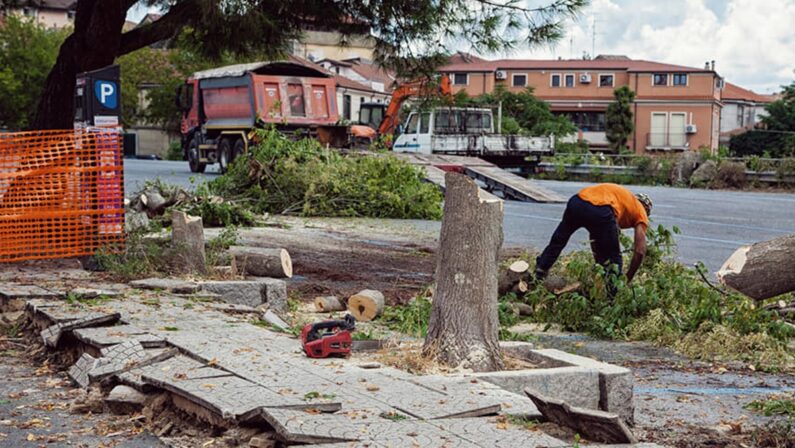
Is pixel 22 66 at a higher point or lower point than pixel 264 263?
higher

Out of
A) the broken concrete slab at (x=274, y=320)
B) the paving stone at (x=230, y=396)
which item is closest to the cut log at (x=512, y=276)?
the broken concrete slab at (x=274, y=320)

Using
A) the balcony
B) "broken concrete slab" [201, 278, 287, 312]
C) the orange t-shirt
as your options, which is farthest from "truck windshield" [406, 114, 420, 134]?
the balcony

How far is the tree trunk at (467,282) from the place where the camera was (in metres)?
→ 6.61

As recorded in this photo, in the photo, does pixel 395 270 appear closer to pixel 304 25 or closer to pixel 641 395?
pixel 304 25

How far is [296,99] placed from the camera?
3366 cm

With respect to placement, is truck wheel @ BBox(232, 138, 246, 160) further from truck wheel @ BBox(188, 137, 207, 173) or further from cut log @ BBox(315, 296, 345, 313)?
cut log @ BBox(315, 296, 345, 313)

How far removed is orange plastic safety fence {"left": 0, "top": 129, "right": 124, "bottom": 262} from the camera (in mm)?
11281

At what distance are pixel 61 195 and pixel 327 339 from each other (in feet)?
19.1

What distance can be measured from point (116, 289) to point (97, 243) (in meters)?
2.12

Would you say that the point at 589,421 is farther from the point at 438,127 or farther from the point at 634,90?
the point at 634,90

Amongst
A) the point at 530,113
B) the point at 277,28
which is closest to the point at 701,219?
the point at 277,28

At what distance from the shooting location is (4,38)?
72625mm

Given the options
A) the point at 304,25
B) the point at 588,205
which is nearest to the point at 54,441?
the point at 588,205

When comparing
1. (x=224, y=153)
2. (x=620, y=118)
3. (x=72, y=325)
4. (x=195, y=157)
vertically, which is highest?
(x=620, y=118)
